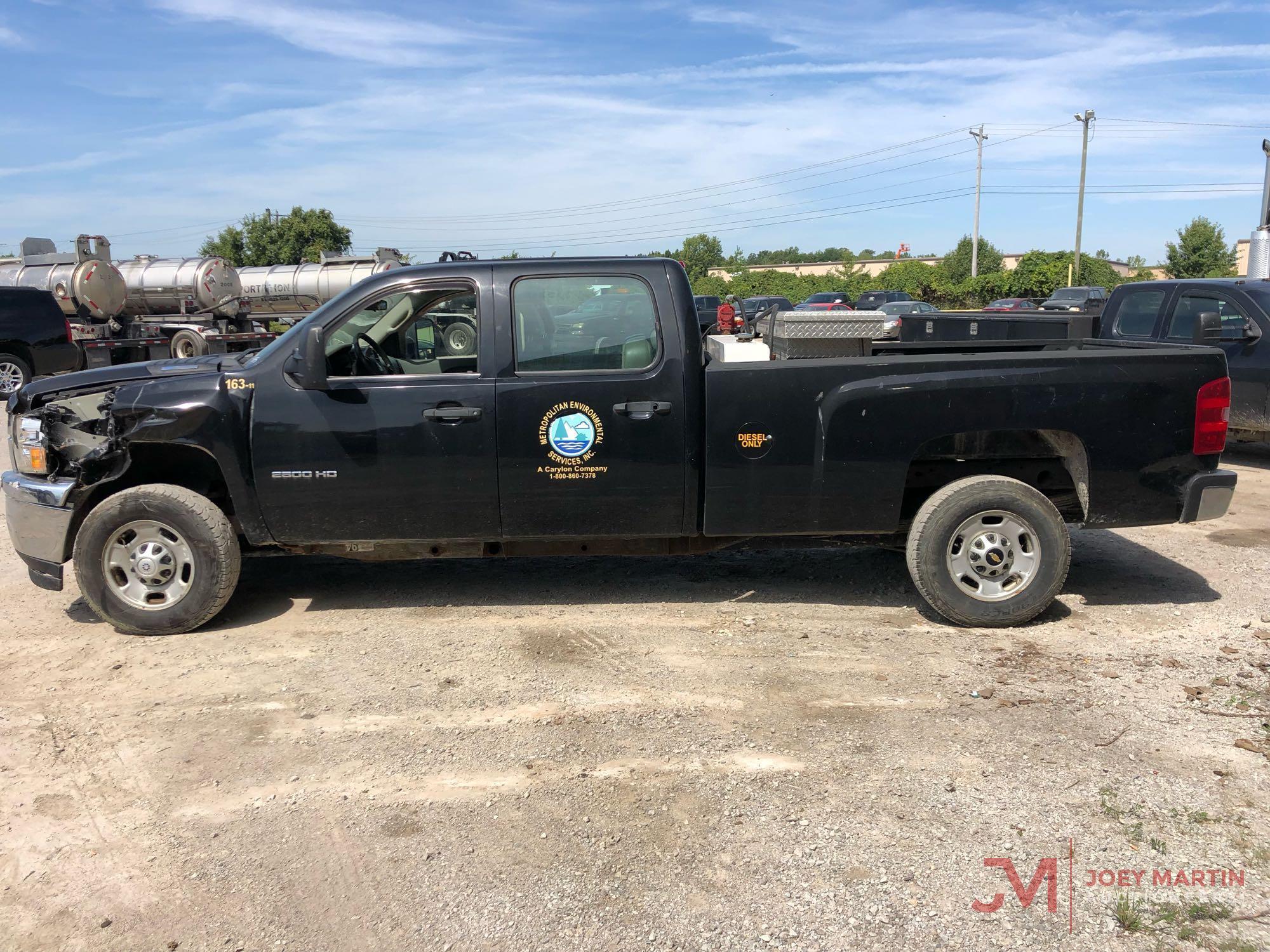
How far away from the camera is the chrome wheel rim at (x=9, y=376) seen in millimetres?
15438

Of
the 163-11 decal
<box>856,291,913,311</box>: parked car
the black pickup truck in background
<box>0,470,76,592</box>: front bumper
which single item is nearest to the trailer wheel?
<box>0,470,76,592</box>: front bumper

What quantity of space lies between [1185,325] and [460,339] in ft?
24.9

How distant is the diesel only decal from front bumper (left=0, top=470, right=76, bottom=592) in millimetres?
3540

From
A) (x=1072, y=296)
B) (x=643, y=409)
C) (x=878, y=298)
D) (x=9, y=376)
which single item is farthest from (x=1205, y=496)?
(x=878, y=298)

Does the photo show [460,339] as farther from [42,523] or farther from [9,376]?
[9,376]

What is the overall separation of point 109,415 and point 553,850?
11.3 feet

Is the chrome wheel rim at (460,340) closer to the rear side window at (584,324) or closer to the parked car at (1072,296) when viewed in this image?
the rear side window at (584,324)

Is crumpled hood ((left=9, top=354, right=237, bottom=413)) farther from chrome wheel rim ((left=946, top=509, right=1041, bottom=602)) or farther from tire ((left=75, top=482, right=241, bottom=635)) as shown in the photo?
chrome wheel rim ((left=946, top=509, right=1041, bottom=602))

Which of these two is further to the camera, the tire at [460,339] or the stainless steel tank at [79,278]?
the stainless steel tank at [79,278]

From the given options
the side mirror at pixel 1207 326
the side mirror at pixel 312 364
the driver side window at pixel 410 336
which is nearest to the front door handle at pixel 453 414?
the driver side window at pixel 410 336

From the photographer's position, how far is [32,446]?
5.14 metres

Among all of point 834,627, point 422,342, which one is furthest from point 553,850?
point 422,342

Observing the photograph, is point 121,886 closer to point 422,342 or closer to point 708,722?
point 708,722

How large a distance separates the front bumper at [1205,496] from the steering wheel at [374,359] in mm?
4297
